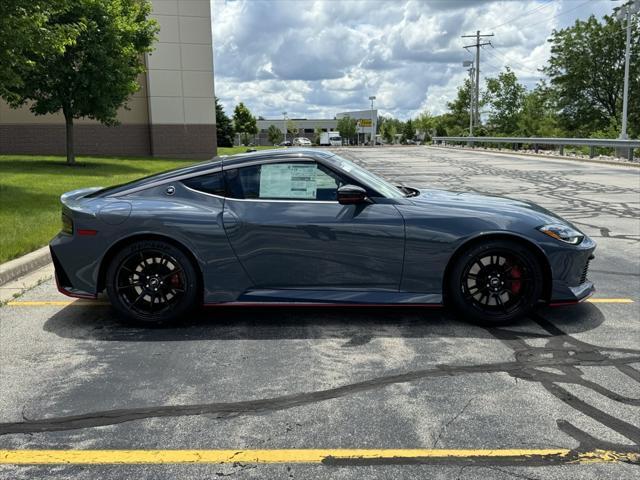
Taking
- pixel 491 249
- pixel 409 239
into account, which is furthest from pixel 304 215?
pixel 491 249

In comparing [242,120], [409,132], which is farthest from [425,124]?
[242,120]

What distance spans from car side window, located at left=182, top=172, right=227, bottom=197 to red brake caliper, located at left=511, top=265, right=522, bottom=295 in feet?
7.99

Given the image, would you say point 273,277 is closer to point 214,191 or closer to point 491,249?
point 214,191

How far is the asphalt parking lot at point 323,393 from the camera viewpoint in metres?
2.86

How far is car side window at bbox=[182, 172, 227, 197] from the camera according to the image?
4.88 meters

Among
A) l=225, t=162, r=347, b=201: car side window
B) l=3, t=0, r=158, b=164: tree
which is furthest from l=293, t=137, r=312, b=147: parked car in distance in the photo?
l=225, t=162, r=347, b=201: car side window

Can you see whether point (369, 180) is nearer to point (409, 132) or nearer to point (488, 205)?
point (488, 205)

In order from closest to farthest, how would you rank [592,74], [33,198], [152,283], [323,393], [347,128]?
[323,393] < [152,283] < [33,198] < [592,74] < [347,128]

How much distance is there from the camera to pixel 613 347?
433 cm

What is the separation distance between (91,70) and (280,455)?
66.6 feet

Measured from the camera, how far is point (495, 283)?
477 centimetres

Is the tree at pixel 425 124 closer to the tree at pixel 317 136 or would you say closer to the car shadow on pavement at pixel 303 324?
the tree at pixel 317 136

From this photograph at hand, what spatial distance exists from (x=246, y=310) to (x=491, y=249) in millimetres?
2217

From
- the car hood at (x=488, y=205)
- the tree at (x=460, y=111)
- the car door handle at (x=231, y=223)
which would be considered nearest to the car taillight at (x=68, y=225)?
the car door handle at (x=231, y=223)
